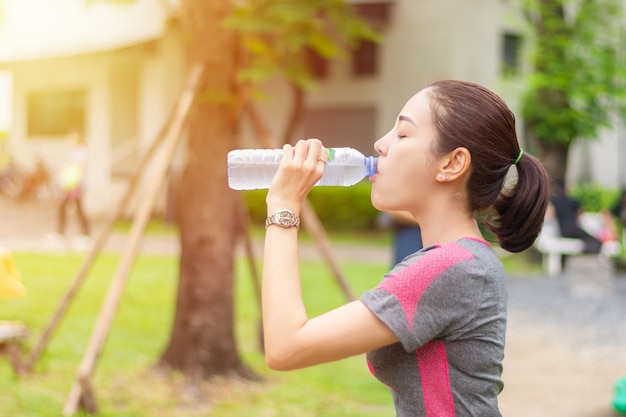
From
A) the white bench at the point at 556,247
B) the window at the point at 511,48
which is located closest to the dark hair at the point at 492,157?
the white bench at the point at 556,247

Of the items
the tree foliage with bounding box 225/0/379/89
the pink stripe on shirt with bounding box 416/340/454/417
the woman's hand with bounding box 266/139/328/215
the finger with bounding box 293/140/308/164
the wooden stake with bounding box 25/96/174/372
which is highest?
the tree foliage with bounding box 225/0/379/89

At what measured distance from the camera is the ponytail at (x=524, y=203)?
2016 millimetres

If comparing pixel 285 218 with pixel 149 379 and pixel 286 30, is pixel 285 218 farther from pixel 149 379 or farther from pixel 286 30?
pixel 149 379

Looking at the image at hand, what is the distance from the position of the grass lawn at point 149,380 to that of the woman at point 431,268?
3.48 metres

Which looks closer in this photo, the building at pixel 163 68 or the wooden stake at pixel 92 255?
the wooden stake at pixel 92 255

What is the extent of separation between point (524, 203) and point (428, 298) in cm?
40

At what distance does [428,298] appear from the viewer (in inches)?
70.0

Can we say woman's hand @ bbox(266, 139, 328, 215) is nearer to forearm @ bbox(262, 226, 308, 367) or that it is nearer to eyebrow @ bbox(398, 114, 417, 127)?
forearm @ bbox(262, 226, 308, 367)

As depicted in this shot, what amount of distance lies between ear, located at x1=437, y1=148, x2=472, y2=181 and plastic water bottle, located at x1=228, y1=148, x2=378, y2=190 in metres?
0.16

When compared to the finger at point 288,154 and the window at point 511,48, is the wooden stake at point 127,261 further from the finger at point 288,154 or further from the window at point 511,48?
the window at point 511,48

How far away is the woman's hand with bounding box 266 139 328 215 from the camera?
6.08ft

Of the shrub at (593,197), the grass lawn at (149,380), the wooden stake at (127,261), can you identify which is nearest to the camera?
the wooden stake at (127,261)

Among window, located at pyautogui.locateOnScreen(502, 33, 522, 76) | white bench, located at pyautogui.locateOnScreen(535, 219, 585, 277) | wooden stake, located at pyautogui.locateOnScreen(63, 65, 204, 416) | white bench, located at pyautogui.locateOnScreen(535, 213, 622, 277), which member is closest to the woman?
wooden stake, located at pyautogui.locateOnScreen(63, 65, 204, 416)

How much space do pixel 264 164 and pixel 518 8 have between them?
13674mm
